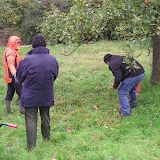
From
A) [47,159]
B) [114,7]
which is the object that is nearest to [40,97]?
[47,159]

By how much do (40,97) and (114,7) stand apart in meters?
3.15

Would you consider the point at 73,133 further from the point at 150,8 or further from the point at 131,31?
the point at 150,8

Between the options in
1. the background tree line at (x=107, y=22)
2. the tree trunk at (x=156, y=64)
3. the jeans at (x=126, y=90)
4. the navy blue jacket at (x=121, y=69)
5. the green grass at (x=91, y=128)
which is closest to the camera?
the green grass at (x=91, y=128)

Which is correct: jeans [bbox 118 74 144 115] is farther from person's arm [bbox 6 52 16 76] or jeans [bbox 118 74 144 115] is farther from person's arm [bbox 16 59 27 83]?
person's arm [bbox 16 59 27 83]

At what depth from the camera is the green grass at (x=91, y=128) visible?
6.49 m

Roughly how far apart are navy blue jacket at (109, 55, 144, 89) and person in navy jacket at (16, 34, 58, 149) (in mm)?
1825

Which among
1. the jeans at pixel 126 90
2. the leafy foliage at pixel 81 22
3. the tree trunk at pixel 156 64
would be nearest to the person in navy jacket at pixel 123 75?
the jeans at pixel 126 90

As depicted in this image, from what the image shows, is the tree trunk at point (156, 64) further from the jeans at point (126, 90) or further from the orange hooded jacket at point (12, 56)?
the orange hooded jacket at point (12, 56)

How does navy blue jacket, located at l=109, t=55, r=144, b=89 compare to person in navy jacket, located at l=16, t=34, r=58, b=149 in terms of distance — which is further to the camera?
navy blue jacket, located at l=109, t=55, r=144, b=89

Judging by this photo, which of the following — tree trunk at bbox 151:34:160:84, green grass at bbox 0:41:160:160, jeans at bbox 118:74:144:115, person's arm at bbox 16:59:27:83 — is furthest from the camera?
tree trunk at bbox 151:34:160:84

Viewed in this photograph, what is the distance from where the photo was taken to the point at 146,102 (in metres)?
9.38

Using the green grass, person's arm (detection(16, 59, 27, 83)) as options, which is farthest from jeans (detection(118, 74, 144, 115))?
person's arm (detection(16, 59, 27, 83))

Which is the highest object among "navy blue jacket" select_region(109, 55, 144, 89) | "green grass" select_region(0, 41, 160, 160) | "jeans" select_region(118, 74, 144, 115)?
"navy blue jacket" select_region(109, 55, 144, 89)

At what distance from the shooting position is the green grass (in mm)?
6492
